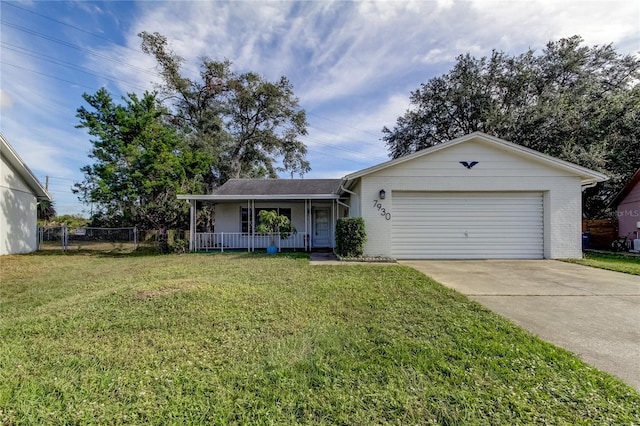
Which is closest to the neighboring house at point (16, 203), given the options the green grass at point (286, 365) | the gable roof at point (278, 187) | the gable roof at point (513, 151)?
the gable roof at point (278, 187)

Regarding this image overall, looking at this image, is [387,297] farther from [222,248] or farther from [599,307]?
[222,248]

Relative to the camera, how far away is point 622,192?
13.4m

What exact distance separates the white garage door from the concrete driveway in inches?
53.1

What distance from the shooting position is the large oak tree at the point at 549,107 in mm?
14797

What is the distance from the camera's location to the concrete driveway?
3143 mm

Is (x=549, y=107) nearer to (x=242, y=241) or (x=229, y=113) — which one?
(x=242, y=241)

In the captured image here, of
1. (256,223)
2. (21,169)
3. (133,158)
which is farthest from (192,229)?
(21,169)

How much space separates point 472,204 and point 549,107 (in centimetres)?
1057

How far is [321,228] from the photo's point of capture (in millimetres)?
14539

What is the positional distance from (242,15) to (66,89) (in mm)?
10192

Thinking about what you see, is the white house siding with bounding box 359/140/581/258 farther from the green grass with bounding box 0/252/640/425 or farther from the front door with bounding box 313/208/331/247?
the green grass with bounding box 0/252/640/425

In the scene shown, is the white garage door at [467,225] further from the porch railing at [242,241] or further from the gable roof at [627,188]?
the gable roof at [627,188]

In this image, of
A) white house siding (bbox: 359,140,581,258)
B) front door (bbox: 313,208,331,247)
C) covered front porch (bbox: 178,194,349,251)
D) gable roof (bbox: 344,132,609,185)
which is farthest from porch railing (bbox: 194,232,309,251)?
gable roof (bbox: 344,132,609,185)

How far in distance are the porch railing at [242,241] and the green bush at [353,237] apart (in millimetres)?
3818
